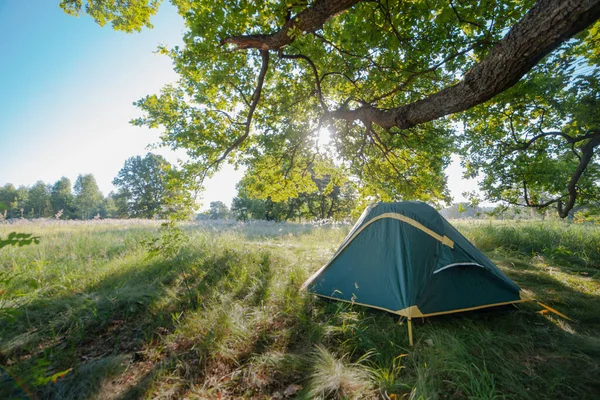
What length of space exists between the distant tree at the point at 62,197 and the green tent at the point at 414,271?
213ft

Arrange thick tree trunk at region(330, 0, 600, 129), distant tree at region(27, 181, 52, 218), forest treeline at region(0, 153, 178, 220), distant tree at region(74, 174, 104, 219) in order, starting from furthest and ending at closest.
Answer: distant tree at region(27, 181, 52, 218) < distant tree at region(74, 174, 104, 219) < forest treeline at region(0, 153, 178, 220) < thick tree trunk at region(330, 0, 600, 129)

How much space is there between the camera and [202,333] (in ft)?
9.22

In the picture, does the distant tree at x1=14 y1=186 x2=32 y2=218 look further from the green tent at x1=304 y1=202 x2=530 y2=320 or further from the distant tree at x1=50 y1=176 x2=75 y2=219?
the green tent at x1=304 y1=202 x2=530 y2=320

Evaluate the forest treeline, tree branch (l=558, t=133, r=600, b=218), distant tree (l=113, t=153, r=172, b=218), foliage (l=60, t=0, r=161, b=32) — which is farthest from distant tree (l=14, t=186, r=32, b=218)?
tree branch (l=558, t=133, r=600, b=218)

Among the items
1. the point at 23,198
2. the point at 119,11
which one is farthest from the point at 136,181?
the point at 119,11

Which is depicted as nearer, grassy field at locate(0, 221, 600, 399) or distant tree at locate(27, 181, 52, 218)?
grassy field at locate(0, 221, 600, 399)

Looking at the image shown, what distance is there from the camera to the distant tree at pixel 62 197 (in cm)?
4908

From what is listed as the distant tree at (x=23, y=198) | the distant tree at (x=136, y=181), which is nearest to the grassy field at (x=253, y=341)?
the distant tree at (x=136, y=181)

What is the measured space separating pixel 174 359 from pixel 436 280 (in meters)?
3.43

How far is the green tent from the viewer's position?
10.7 ft

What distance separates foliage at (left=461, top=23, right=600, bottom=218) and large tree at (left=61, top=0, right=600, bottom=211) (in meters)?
0.65

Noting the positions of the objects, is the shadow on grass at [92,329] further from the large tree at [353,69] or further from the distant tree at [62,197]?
the distant tree at [62,197]

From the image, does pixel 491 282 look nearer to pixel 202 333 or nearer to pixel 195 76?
pixel 202 333

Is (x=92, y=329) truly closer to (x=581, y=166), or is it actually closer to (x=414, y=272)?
(x=414, y=272)
